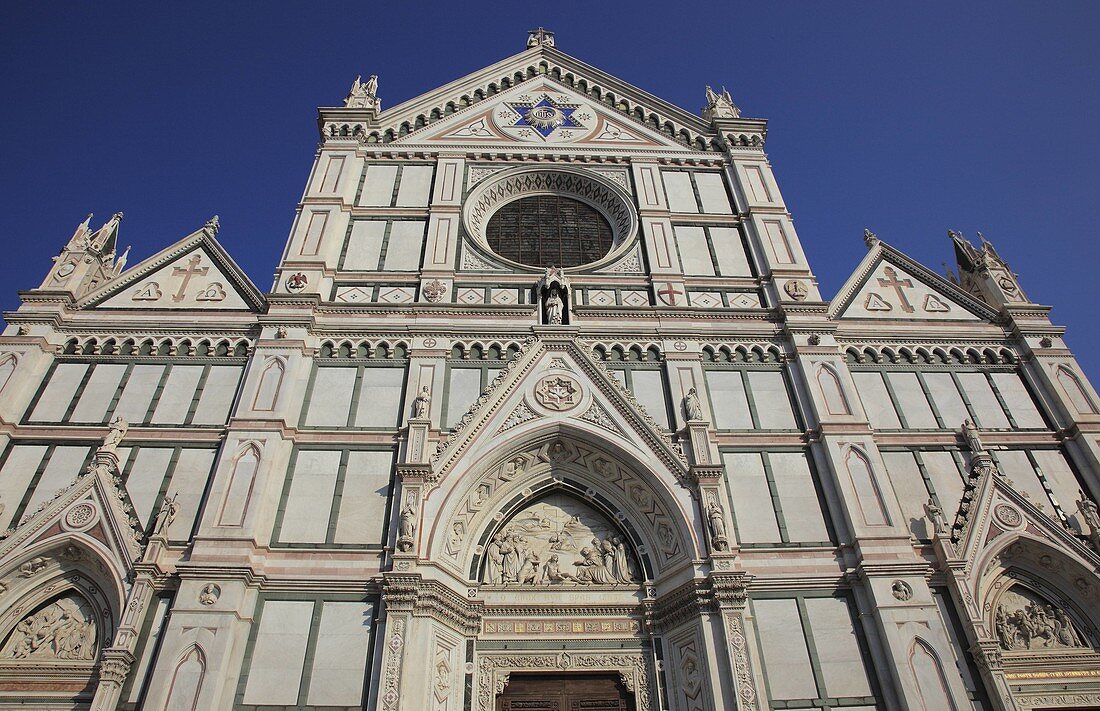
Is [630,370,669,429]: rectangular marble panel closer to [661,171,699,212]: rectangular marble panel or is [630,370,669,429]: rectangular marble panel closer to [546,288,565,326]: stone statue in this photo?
[546,288,565,326]: stone statue

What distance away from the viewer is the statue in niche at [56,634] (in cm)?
1077

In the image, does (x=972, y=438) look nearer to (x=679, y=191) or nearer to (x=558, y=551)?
(x=558, y=551)

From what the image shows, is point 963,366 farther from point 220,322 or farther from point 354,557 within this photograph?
point 220,322

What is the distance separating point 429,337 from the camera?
575 inches

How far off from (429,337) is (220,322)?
4047mm

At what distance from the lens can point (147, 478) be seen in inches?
486

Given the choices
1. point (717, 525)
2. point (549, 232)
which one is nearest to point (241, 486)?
point (717, 525)

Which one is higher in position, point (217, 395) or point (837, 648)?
point (217, 395)

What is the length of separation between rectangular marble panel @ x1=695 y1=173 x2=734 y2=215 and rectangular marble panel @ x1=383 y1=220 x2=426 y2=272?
659cm

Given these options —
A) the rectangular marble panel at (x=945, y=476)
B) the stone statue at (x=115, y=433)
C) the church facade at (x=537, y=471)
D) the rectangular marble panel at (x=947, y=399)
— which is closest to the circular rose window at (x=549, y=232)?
the church facade at (x=537, y=471)

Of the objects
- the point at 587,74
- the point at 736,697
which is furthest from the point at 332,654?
the point at 587,74

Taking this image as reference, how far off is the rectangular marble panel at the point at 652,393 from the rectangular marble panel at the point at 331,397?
5243 mm

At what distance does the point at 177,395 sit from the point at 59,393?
207cm

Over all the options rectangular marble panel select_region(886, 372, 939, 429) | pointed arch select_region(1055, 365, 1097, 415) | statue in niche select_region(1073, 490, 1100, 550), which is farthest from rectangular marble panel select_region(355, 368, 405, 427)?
pointed arch select_region(1055, 365, 1097, 415)
